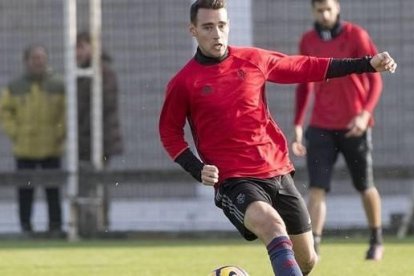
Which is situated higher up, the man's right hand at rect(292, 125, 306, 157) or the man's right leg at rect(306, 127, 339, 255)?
the man's right hand at rect(292, 125, 306, 157)

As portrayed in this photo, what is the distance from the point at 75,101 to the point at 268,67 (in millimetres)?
7194

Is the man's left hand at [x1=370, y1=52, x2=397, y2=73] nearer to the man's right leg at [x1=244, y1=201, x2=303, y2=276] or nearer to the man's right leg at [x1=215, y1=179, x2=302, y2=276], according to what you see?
the man's right leg at [x1=215, y1=179, x2=302, y2=276]

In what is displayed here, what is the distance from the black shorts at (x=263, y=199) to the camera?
25.1 feet

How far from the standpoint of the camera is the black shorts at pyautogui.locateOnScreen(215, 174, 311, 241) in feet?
25.1

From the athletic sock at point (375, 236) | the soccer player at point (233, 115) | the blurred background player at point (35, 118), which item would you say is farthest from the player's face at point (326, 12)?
the blurred background player at point (35, 118)

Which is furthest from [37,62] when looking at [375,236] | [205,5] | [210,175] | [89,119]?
[210,175]

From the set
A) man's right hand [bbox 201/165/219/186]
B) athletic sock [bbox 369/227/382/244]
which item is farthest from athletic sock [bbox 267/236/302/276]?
athletic sock [bbox 369/227/382/244]

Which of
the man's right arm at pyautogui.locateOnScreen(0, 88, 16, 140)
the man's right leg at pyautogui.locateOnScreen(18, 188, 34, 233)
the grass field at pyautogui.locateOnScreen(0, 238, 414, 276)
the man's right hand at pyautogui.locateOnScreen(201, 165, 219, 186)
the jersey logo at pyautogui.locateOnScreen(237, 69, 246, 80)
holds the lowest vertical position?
the man's right leg at pyautogui.locateOnScreen(18, 188, 34, 233)

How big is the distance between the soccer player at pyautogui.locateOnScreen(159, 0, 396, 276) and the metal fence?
22.8ft

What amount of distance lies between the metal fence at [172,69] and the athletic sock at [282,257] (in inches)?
301

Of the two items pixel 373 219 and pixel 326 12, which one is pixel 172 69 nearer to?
pixel 326 12

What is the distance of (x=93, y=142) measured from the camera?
14984 mm

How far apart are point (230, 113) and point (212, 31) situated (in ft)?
1.55

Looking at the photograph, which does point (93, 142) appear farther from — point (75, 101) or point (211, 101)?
point (211, 101)
